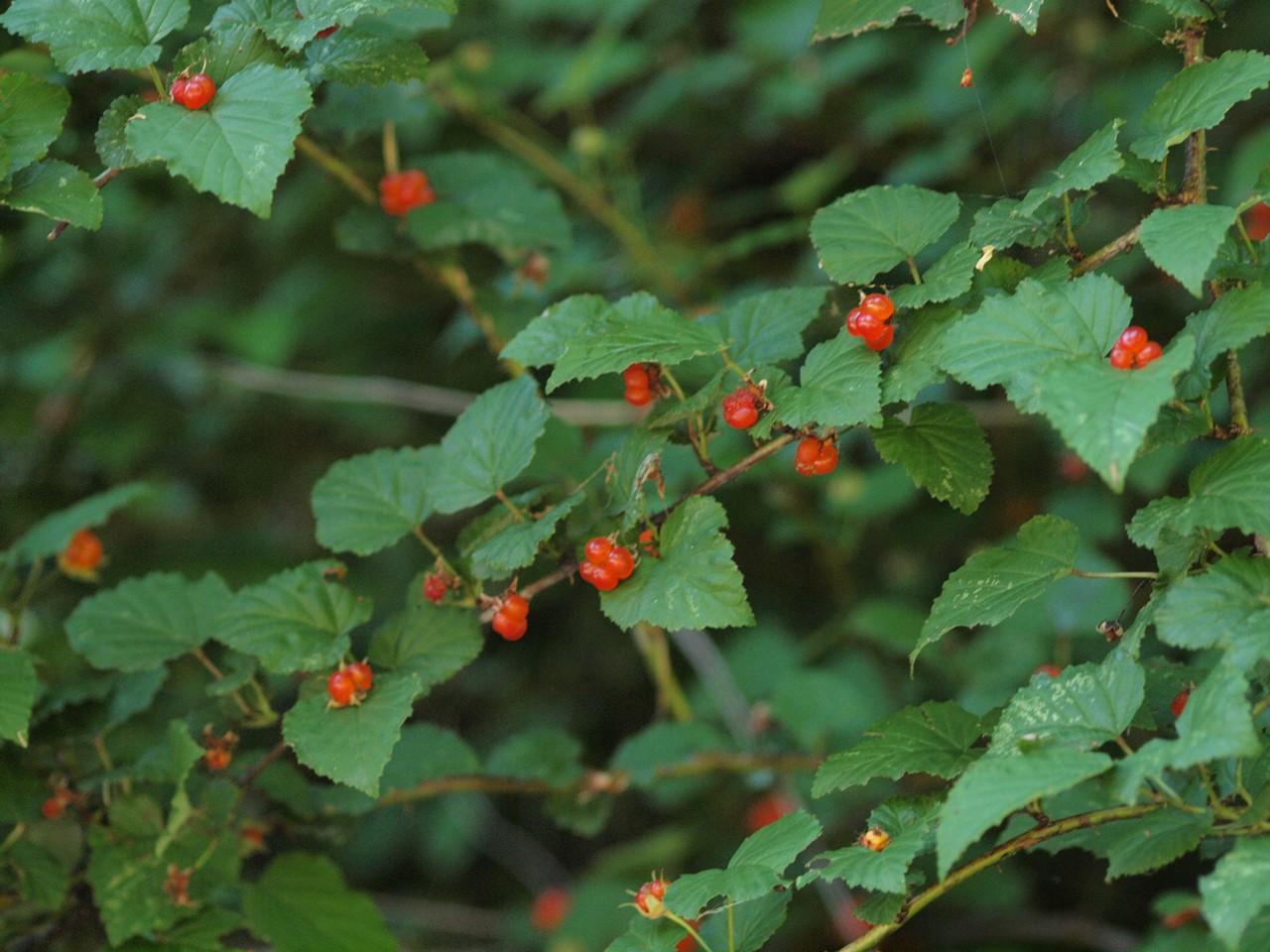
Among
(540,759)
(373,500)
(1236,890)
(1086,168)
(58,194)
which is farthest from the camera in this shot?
(540,759)

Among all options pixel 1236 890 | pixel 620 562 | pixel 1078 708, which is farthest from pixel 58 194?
pixel 1236 890

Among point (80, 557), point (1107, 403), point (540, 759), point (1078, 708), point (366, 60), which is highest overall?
point (366, 60)

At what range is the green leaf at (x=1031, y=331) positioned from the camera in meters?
1.07

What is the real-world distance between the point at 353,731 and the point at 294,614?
0.23 meters

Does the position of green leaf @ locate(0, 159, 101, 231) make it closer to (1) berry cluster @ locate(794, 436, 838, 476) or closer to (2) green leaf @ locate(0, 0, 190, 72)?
(2) green leaf @ locate(0, 0, 190, 72)

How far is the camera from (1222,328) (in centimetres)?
108

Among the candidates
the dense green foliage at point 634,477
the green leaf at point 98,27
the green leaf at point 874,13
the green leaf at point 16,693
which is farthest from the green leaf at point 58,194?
the green leaf at point 874,13

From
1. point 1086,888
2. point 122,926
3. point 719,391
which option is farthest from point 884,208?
point 1086,888

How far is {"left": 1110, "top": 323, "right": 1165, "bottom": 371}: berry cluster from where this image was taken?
102cm

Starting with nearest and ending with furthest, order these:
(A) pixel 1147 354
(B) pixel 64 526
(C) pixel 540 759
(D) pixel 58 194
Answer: (A) pixel 1147 354 → (D) pixel 58 194 → (B) pixel 64 526 → (C) pixel 540 759

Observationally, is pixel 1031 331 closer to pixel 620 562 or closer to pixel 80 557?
pixel 620 562

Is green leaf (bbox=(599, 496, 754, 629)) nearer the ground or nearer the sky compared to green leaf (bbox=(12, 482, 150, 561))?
nearer the sky

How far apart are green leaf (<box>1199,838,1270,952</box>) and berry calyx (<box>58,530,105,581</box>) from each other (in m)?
1.73

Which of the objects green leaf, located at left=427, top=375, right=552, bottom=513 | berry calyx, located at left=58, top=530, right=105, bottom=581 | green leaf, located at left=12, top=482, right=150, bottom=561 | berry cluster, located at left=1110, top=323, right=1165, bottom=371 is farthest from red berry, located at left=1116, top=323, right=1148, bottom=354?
berry calyx, located at left=58, top=530, right=105, bottom=581
